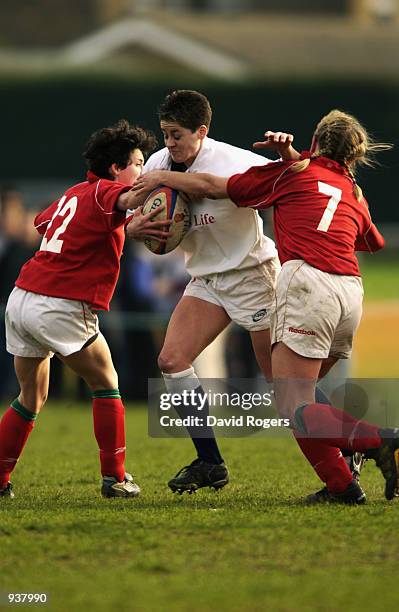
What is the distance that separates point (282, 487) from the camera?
7.72 meters

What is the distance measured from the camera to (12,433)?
7223 mm

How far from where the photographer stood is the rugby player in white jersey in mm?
7250

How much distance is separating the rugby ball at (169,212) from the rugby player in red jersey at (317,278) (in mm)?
67

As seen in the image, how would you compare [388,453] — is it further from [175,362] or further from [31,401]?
[31,401]

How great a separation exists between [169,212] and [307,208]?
0.72 m

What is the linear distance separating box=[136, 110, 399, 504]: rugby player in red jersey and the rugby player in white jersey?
1.00 feet

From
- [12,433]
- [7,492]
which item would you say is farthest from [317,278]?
[7,492]

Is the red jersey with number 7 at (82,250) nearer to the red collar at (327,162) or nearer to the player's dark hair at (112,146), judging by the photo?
the player's dark hair at (112,146)

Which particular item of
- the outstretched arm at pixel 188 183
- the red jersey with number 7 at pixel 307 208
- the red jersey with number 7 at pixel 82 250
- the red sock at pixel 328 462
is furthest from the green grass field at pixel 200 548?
the outstretched arm at pixel 188 183

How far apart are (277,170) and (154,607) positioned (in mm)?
2698

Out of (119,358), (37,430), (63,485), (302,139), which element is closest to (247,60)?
(302,139)

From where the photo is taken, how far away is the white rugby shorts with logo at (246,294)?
7.34 metres

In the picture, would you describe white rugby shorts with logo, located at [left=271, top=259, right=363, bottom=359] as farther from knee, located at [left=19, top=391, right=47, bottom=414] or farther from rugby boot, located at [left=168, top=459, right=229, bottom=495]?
knee, located at [left=19, top=391, right=47, bottom=414]

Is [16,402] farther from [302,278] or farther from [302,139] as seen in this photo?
[302,139]
